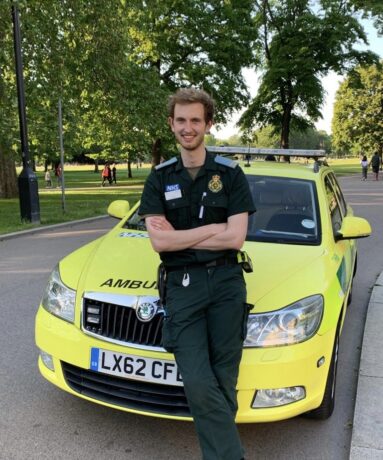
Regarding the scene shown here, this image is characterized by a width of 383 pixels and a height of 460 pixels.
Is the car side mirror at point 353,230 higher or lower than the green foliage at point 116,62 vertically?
lower

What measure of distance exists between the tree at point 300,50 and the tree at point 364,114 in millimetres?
30374

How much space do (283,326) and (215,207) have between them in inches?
33.9

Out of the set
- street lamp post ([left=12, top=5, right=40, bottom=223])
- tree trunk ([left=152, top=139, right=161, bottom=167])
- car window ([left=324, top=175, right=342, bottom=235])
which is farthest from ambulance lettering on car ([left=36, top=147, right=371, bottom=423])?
tree trunk ([left=152, top=139, right=161, bottom=167])

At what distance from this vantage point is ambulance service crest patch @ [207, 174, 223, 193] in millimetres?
2484

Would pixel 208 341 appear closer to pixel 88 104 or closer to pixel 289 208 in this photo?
pixel 289 208

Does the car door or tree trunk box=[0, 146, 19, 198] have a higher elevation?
the car door

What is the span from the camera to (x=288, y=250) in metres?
3.75

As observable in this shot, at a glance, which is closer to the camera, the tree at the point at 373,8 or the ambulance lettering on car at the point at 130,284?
the ambulance lettering on car at the point at 130,284

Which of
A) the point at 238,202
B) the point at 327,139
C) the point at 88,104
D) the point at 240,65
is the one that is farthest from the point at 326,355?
the point at 327,139

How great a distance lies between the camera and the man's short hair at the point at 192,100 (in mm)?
2486

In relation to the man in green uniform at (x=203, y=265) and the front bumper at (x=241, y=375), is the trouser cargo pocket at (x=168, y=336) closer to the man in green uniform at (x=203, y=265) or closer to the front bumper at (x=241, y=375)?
the man in green uniform at (x=203, y=265)

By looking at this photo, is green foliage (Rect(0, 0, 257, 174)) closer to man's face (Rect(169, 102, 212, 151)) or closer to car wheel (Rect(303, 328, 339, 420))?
man's face (Rect(169, 102, 212, 151))

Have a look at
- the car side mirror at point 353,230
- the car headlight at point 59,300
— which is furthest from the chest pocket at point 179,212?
the car side mirror at point 353,230

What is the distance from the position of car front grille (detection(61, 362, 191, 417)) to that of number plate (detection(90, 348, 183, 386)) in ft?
0.15
